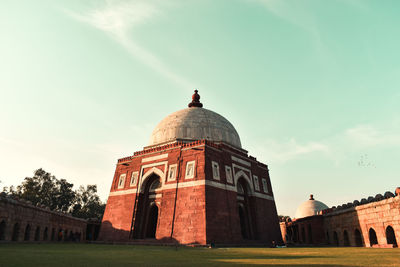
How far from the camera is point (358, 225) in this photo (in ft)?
63.1

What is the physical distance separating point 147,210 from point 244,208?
8.29 m

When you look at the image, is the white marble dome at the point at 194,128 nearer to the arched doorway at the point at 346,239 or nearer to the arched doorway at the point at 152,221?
the arched doorway at the point at 152,221

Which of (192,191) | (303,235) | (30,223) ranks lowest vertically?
(30,223)

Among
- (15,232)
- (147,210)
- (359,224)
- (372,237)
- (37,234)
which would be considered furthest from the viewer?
(147,210)

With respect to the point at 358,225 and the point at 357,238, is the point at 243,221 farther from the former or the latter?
the point at 358,225

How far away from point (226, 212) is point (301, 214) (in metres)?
21.3

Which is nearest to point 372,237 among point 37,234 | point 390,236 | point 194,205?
point 390,236

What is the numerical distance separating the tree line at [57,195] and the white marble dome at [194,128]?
19.3 metres

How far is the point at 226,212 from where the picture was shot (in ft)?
66.1

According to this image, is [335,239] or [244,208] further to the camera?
[244,208]

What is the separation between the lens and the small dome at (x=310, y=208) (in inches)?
1419

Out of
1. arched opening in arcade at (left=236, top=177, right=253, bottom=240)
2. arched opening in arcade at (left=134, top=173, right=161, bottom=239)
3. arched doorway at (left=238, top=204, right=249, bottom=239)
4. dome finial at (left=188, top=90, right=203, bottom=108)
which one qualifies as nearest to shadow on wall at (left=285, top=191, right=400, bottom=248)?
arched opening in arcade at (left=236, top=177, right=253, bottom=240)

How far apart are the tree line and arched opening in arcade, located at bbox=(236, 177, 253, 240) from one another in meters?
24.7

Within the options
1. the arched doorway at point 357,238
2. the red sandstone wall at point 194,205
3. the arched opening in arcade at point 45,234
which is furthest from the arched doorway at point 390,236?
the arched opening in arcade at point 45,234
